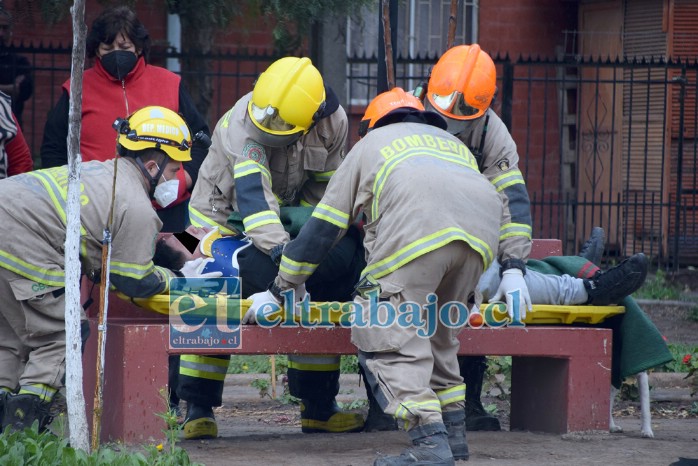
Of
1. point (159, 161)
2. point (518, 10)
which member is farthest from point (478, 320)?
point (518, 10)

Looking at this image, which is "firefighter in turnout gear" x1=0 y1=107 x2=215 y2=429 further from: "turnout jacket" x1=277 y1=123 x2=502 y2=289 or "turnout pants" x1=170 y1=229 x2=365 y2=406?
"turnout jacket" x1=277 y1=123 x2=502 y2=289

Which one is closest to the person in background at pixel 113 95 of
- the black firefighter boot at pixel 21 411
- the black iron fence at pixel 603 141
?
the black firefighter boot at pixel 21 411

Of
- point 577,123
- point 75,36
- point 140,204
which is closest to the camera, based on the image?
point 75,36

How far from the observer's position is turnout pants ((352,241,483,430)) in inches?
173

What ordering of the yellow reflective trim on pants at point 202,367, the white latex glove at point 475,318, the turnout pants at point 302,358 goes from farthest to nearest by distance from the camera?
the yellow reflective trim on pants at point 202,367 → the turnout pants at point 302,358 → the white latex glove at point 475,318

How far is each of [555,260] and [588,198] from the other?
263 inches

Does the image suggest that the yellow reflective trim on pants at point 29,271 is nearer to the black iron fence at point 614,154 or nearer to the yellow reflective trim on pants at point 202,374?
the yellow reflective trim on pants at point 202,374

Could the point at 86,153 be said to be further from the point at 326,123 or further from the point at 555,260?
the point at 555,260

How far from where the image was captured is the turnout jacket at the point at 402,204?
4418 mm

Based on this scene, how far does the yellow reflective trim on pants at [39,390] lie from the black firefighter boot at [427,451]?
1430mm

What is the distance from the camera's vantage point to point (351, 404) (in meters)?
6.58

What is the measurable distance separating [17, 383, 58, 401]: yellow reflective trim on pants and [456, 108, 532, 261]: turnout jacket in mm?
2148

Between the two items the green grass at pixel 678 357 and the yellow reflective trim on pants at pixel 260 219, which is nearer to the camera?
the yellow reflective trim on pants at pixel 260 219

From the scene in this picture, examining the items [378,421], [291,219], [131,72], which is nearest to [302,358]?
[378,421]
